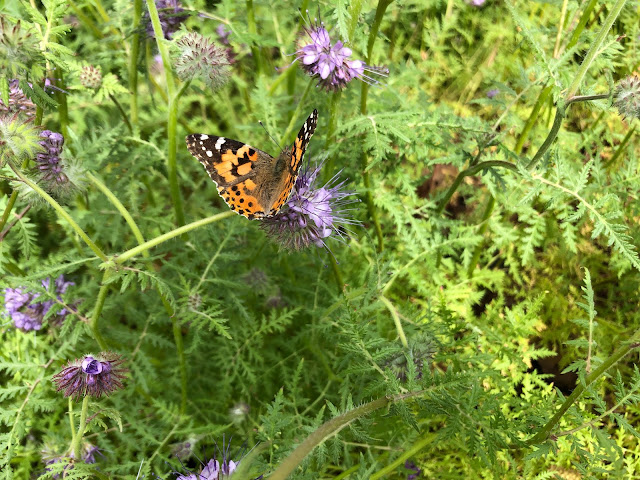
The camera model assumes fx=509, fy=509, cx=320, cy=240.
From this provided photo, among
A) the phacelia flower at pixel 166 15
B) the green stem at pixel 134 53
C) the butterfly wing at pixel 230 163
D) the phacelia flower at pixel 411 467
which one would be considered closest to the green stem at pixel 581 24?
the butterfly wing at pixel 230 163

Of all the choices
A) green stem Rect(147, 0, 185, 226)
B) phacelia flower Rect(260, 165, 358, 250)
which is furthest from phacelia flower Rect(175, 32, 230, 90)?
phacelia flower Rect(260, 165, 358, 250)

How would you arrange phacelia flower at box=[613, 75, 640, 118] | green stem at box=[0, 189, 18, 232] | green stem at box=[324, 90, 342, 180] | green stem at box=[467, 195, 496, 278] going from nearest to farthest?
phacelia flower at box=[613, 75, 640, 118] → green stem at box=[0, 189, 18, 232] → green stem at box=[324, 90, 342, 180] → green stem at box=[467, 195, 496, 278]

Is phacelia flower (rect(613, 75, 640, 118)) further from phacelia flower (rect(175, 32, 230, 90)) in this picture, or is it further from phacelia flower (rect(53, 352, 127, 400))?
phacelia flower (rect(53, 352, 127, 400))

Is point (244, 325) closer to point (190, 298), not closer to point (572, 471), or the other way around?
point (190, 298)

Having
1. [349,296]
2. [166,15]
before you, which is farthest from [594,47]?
[166,15]

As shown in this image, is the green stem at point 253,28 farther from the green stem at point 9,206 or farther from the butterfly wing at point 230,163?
the green stem at point 9,206
